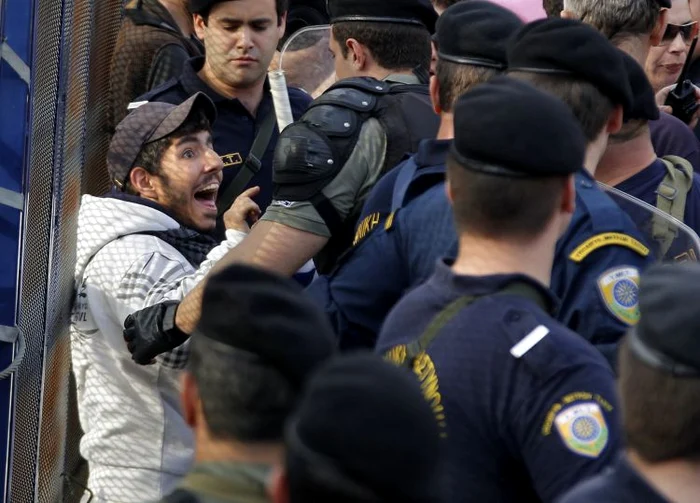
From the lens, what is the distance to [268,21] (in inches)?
201

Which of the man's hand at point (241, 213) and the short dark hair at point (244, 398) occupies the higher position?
the short dark hair at point (244, 398)

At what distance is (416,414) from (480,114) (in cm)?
109

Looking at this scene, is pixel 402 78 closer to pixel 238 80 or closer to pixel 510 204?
pixel 238 80

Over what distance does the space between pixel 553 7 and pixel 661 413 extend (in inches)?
139

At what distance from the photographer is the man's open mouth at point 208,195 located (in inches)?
170

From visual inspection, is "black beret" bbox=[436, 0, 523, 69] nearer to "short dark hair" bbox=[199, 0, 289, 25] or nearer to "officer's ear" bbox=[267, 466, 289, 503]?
"short dark hair" bbox=[199, 0, 289, 25]

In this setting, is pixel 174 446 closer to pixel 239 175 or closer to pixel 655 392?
pixel 239 175

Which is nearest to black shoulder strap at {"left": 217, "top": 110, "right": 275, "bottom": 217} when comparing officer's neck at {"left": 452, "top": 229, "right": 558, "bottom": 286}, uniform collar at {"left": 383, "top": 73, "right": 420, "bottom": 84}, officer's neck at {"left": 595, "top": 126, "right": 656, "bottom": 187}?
uniform collar at {"left": 383, "top": 73, "right": 420, "bottom": 84}

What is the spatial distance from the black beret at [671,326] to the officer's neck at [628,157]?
1602mm

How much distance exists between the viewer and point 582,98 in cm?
323

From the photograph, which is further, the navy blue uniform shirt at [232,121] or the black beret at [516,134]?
the navy blue uniform shirt at [232,121]

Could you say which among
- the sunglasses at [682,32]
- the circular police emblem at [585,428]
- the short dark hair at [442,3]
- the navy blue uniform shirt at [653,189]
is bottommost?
the short dark hair at [442,3]

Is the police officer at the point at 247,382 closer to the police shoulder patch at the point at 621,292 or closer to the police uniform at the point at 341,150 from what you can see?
the police shoulder patch at the point at 621,292

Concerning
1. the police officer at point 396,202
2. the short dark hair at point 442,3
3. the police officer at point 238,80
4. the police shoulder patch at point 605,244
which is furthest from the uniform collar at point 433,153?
the short dark hair at point 442,3
